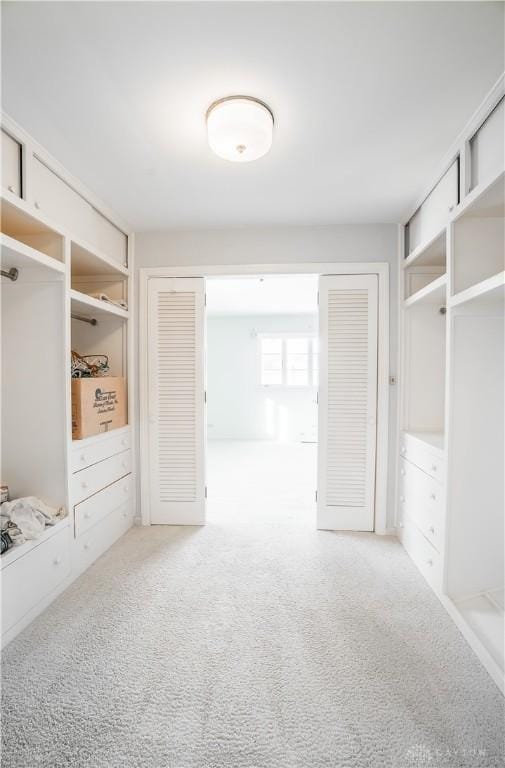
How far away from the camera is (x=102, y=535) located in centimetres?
255

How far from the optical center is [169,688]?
1441mm

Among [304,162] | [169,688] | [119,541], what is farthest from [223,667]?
[304,162]

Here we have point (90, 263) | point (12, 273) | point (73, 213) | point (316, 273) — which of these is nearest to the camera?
point (12, 273)

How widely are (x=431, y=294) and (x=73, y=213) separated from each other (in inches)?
94.7

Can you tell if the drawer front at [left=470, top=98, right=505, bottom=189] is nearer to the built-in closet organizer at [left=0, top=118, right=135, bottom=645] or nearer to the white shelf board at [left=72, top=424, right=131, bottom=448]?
the built-in closet organizer at [left=0, top=118, right=135, bottom=645]

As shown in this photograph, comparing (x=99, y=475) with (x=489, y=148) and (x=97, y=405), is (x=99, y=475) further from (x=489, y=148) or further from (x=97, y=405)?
(x=489, y=148)

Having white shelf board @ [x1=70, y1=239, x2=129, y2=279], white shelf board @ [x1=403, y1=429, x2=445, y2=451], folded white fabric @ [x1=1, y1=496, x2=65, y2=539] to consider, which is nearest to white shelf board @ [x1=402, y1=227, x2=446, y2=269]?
white shelf board @ [x1=403, y1=429, x2=445, y2=451]

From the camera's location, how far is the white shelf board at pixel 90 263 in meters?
2.34

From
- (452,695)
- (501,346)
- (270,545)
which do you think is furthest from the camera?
(270,545)

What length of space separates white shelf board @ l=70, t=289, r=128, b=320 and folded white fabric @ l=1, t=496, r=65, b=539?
4.10 feet

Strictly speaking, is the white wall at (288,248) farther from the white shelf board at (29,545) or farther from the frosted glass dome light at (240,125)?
the white shelf board at (29,545)

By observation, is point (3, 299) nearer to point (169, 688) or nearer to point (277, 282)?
point (169, 688)

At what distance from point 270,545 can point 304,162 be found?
2.60 metres

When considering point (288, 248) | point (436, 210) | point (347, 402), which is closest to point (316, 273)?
point (288, 248)
